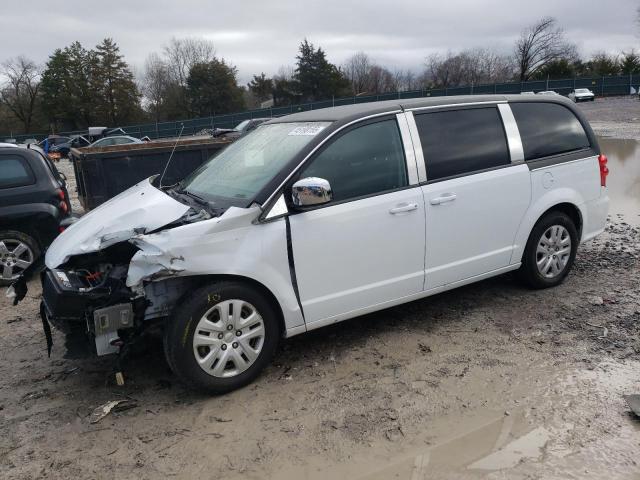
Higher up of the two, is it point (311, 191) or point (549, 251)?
point (311, 191)

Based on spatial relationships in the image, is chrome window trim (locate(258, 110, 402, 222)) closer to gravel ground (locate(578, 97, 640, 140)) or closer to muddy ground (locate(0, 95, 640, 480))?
muddy ground (locate(0, 95, 640, 480))

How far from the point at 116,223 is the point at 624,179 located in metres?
10.6

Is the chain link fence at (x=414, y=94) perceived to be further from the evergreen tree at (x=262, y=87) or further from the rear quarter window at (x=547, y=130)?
the rear quarter window at (x=547, y=130)

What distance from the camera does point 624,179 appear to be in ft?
35.3

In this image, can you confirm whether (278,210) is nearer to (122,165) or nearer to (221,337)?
(221,337)

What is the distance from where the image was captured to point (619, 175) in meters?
11.2

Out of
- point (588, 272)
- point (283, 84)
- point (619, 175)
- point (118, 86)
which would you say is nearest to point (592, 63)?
point (283, 84)

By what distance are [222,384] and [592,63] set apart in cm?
7672

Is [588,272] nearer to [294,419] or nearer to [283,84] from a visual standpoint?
[294,419]

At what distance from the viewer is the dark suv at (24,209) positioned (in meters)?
6.32

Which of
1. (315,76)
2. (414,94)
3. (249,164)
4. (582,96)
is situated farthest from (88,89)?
(249,164)

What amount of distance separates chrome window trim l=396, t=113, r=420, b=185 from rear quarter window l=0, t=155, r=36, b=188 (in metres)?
4.90

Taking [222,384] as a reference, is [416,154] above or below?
above

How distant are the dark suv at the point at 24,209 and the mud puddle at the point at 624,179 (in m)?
7.85
